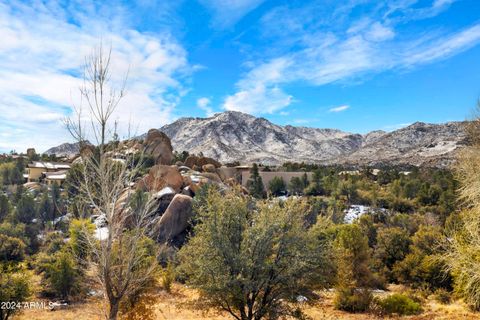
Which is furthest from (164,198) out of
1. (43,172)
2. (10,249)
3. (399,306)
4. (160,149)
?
(43,172)

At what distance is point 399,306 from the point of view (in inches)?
740

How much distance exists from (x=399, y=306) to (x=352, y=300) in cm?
253

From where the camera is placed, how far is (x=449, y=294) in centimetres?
2270

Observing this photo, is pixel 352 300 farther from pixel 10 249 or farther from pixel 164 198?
pixel 164 198

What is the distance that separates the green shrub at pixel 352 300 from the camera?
1903 cm

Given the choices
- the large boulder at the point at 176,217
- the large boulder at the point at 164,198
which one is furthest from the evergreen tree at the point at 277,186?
the large boulder at the point at 176,217

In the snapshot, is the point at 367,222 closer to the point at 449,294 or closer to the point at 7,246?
the point at 449,294

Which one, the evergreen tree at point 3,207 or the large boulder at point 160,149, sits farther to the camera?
the large boulder at point 160,149

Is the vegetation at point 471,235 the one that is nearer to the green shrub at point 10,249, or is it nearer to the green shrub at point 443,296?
the green shrub at point 443,296

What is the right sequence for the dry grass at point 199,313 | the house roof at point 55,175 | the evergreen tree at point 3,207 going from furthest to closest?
1. the house roof at point 55,175
2. the evergreen tree at point 3,207
3. the dry grass at point 199,313

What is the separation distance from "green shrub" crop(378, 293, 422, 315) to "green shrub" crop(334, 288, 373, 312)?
0.80m

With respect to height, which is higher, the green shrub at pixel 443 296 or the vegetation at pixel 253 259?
the vegetation at pixel 253 259

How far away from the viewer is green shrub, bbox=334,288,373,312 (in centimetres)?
1903

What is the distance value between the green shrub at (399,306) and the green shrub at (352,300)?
80 cm
